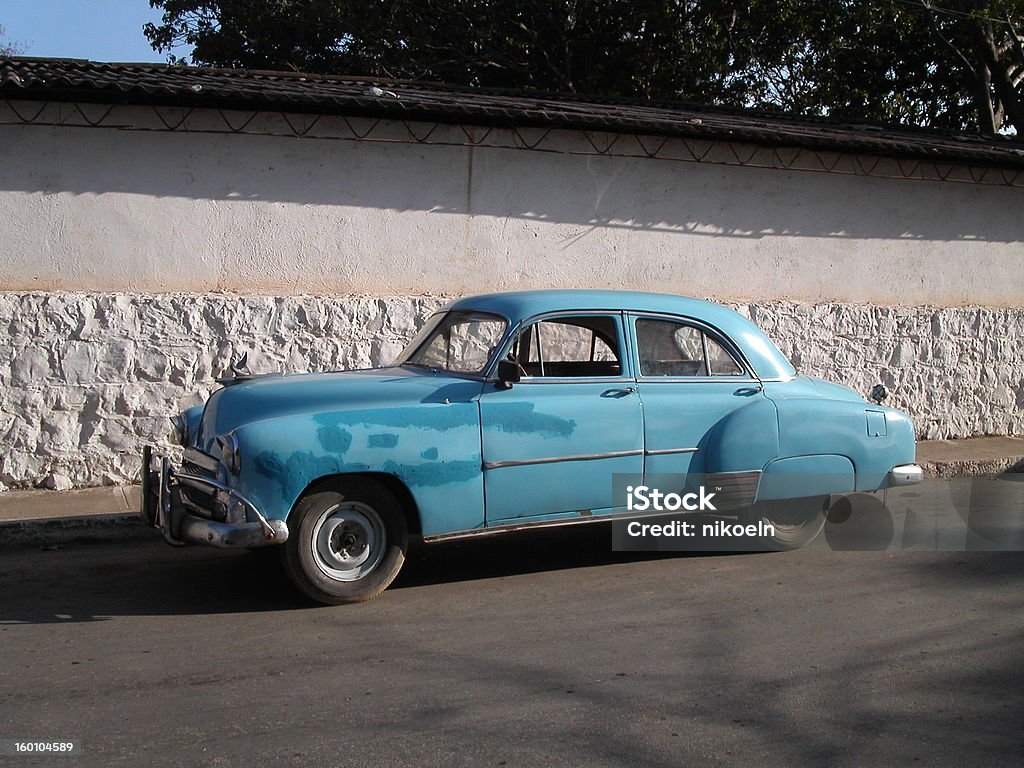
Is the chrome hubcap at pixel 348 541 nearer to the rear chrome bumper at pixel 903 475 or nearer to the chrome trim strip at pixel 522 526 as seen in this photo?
the chrome trim strip at pixel 522 526

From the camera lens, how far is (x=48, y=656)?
4676 millimetres

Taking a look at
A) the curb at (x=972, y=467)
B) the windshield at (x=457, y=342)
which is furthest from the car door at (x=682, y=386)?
the curb at (x=972, y=467)

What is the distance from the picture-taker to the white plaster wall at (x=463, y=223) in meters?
8.51

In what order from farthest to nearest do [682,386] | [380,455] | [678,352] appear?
[678,352], [682,386], [380,455]

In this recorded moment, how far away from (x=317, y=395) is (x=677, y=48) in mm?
15314

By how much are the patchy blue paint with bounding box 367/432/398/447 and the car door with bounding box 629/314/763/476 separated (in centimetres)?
154

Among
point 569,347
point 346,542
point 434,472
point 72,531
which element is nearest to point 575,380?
point 569,347

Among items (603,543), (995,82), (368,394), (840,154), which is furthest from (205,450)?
(995,82)

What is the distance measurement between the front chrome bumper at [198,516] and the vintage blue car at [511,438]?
11 millimetres

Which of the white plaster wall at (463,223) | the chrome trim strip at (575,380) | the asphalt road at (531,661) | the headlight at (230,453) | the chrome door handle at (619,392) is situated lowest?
the asphalt road at (531,661)

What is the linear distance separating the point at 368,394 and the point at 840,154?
7353mm

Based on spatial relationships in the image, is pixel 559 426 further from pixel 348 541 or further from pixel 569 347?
pixel 348 541

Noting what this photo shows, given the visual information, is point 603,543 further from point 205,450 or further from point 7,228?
point 7,228

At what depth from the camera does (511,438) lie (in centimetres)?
565
